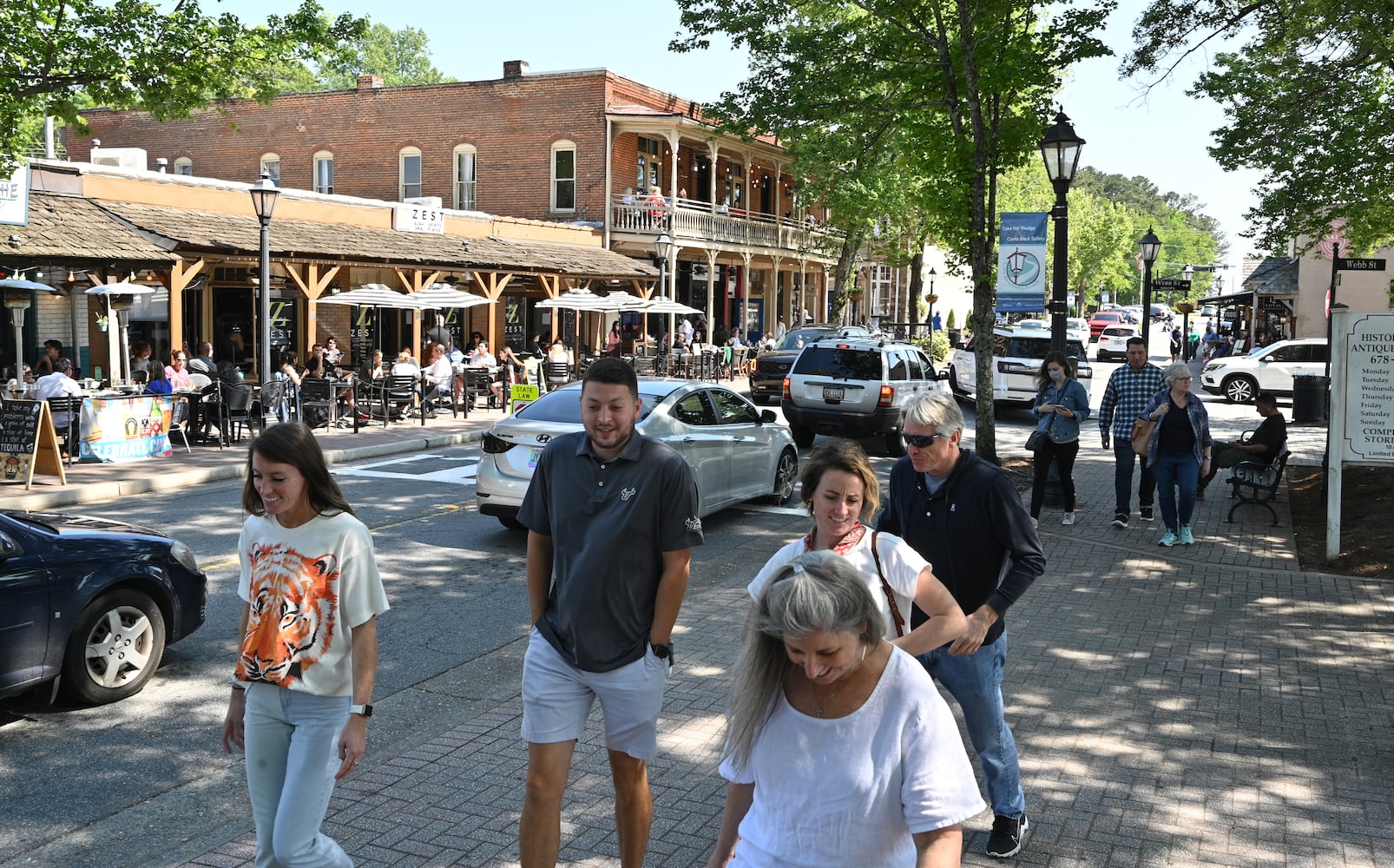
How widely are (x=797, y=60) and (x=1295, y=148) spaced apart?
6.74 metres

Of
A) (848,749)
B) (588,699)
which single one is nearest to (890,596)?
(588,699)

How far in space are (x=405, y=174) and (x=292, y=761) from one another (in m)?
40.7

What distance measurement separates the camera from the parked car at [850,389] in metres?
17.9

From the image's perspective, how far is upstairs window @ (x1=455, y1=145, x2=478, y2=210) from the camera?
41062 millimetres

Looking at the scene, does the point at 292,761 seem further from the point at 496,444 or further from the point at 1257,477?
the point at 1257,477

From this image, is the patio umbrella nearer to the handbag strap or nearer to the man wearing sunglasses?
the man wearing sunglasses

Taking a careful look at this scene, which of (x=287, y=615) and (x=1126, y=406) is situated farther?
(x=1126, y=406)

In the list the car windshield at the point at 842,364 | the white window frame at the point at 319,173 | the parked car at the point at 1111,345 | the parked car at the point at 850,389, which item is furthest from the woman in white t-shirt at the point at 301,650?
the parked car at the point at 1111,345

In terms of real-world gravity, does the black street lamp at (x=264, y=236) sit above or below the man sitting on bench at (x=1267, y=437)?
above

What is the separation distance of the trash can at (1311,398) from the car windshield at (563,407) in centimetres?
1568

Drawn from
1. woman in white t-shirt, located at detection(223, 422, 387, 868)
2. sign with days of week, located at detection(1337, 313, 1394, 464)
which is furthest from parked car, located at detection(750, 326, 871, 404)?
woman in white t-shirt, located at detection(223, 422, 387, 868)

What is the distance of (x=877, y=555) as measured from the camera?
3.98 meters

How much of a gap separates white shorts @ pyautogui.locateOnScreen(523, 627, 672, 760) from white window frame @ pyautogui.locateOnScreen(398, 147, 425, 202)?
39.8 metres

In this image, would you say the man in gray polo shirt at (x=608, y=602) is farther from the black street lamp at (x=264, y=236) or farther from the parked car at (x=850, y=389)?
the black street lamp at (x=264, y=236)
